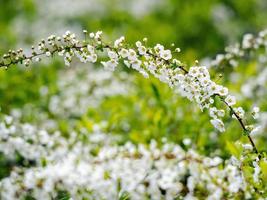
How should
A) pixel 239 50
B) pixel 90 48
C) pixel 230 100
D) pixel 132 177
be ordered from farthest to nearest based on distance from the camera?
pixel 239 50 < pixel 132 177 < pixel 90 48 < pixel 230 100

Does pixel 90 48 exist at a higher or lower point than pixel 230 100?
higher

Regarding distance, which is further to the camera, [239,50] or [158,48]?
[239,50]

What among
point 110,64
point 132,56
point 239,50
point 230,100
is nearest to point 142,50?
point 132,56

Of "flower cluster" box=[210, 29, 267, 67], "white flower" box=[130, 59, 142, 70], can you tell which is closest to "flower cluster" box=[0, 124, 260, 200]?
"flower cluster" box=[210, 29, 267, 67]

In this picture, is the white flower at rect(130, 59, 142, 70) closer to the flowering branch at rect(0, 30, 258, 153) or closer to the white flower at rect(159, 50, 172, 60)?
the flowering branch at rect(0, 30, 258, 153)

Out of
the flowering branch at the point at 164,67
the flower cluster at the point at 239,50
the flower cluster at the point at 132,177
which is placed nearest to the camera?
the flowering branch at the point at 164,67

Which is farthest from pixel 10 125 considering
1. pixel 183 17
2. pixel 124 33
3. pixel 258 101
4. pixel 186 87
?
pixel 183 17

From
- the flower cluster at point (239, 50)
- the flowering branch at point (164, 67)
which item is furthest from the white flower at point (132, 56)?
the flower cluster at point (239, 50)

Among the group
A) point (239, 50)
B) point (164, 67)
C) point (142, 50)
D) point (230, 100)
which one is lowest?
point (230, 100)

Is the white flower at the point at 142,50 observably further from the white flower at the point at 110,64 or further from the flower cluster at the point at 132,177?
the flower cluster at the point at 132,177

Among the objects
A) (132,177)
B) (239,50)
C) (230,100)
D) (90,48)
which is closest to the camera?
(230,100)

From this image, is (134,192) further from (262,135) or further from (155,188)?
(262,135)

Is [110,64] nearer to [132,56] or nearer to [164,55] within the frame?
[132,56]
